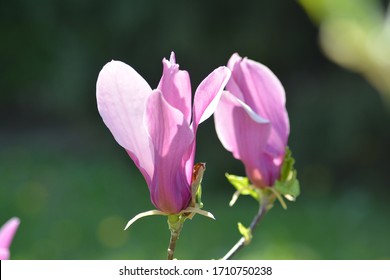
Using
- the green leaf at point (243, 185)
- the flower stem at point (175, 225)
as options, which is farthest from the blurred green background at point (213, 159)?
the flower stem at point (175, 225)

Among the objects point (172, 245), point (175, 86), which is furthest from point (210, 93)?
point (172, 245)

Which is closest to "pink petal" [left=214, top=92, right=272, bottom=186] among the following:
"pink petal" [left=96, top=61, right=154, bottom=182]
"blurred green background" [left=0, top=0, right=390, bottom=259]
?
"pink petal" [left=96, top=61, right=154, bottom=182]

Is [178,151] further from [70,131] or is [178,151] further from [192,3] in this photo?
[70,131]

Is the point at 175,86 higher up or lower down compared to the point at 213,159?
higher up

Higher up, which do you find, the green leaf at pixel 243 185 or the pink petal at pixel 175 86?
the pink petal at pixel 175 86

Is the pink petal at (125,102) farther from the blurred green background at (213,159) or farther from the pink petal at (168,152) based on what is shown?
the blurred green background at (213,159)

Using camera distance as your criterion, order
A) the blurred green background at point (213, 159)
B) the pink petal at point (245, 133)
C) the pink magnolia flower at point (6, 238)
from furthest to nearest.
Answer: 1. the blurred green background at point (213, 159)
2. the pink petal at point (245, 133)
3. the pink magnolia flower at point (6, 238)

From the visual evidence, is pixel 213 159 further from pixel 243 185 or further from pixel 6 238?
pixel 6 238

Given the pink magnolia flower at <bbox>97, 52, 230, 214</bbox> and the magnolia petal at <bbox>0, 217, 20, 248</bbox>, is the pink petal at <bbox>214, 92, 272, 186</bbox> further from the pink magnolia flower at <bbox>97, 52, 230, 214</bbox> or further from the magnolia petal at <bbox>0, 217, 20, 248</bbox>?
the magnolia petal at <bbox>0, 217, 20, 248</bbox>
